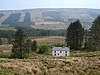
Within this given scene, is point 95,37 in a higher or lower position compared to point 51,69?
lower

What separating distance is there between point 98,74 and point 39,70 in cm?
693

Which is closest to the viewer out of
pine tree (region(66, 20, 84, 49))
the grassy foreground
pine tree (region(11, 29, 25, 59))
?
the grassy foreground

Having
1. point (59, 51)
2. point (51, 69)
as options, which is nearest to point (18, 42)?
point (59, 51)

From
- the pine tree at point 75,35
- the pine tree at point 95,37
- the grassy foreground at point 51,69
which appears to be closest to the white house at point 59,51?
Result: the pine tree at point 75,35

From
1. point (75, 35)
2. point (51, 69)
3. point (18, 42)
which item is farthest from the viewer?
point (75, 35)

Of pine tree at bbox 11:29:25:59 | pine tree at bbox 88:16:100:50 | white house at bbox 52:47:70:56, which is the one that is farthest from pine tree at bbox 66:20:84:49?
pine tree at bbox 11:29:25:59

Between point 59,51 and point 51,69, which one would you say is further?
point 59,51

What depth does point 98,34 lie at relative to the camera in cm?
8369

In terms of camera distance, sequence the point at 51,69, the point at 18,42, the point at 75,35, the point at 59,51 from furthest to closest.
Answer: the point at 75,35 → the point at 59,51 → the point at 18,42 → the point at 51,69

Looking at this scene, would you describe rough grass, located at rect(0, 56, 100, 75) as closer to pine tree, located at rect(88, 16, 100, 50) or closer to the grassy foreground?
the grassy foreground

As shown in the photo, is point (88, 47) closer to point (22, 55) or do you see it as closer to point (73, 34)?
point (73, 34)

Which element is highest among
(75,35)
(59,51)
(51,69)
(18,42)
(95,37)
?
(51,69)

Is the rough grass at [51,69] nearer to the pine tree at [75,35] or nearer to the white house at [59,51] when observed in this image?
the white house at [59,51]

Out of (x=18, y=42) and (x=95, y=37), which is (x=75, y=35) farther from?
(x=18, y=42)
